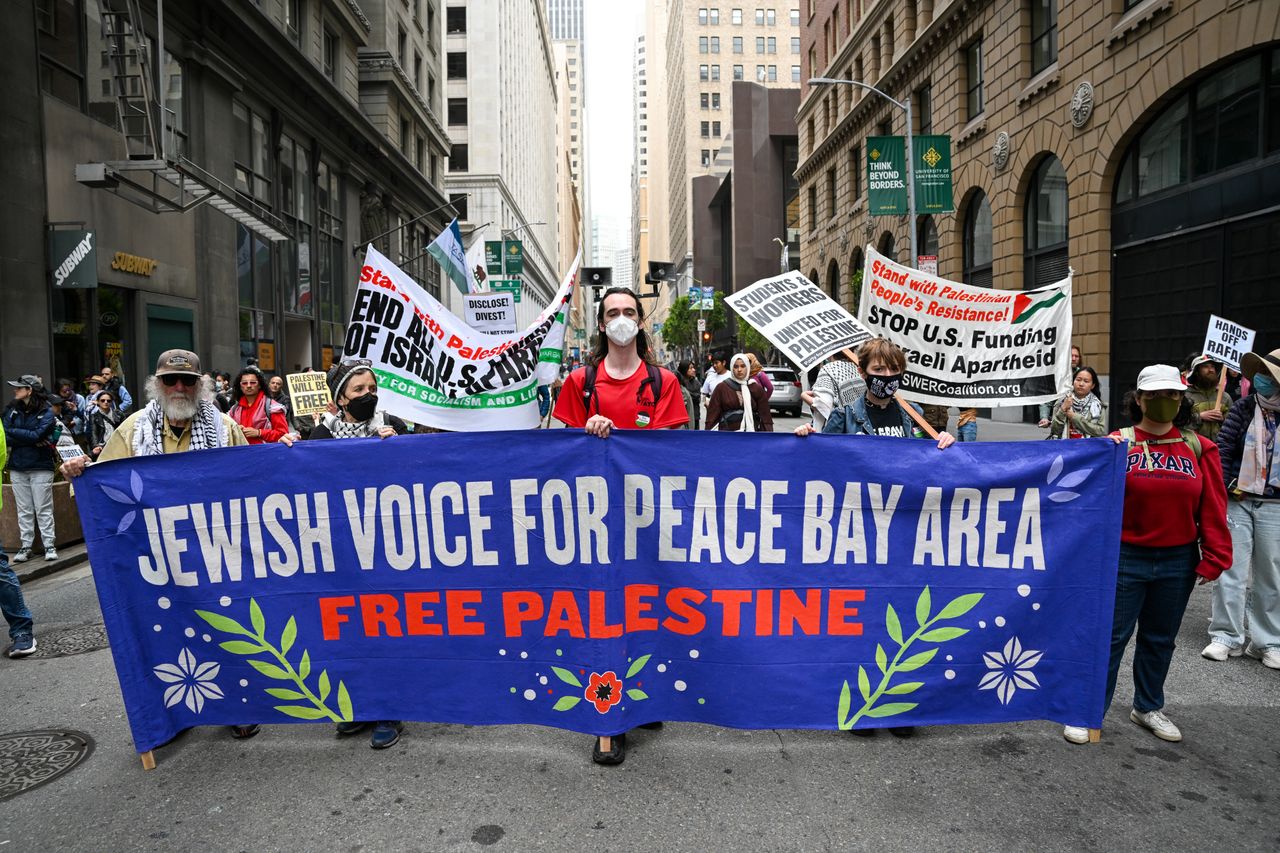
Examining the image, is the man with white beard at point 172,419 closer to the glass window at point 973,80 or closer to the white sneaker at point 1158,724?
the white sneaker at point 1158,724

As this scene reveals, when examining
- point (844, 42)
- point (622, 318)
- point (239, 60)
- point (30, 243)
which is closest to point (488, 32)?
point (844, 42)

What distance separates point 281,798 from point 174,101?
19.1m

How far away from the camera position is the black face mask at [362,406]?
15.9 ft

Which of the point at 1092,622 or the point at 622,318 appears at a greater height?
the point at 622,318

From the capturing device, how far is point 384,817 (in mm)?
3559

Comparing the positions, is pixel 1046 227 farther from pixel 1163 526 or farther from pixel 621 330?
pixel 621 330

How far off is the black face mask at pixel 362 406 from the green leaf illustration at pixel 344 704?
1.47 metres

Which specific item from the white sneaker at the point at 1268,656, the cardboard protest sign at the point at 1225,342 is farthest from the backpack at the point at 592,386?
the cardboard protest sign at the point at 1225,342

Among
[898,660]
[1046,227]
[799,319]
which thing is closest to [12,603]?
[799,319]

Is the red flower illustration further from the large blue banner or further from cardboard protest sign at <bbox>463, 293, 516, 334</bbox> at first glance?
cardboard protest sign at <bbox>463, 293, 516, 334</bbox>

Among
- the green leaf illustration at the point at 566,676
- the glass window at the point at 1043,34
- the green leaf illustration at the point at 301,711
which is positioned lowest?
the green leaf illustration at the point at 301,711

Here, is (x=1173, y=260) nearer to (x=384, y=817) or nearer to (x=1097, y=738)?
(x=1097, y=738)

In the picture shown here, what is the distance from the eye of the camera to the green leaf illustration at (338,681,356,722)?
163 inches

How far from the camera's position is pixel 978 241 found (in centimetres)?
2584
